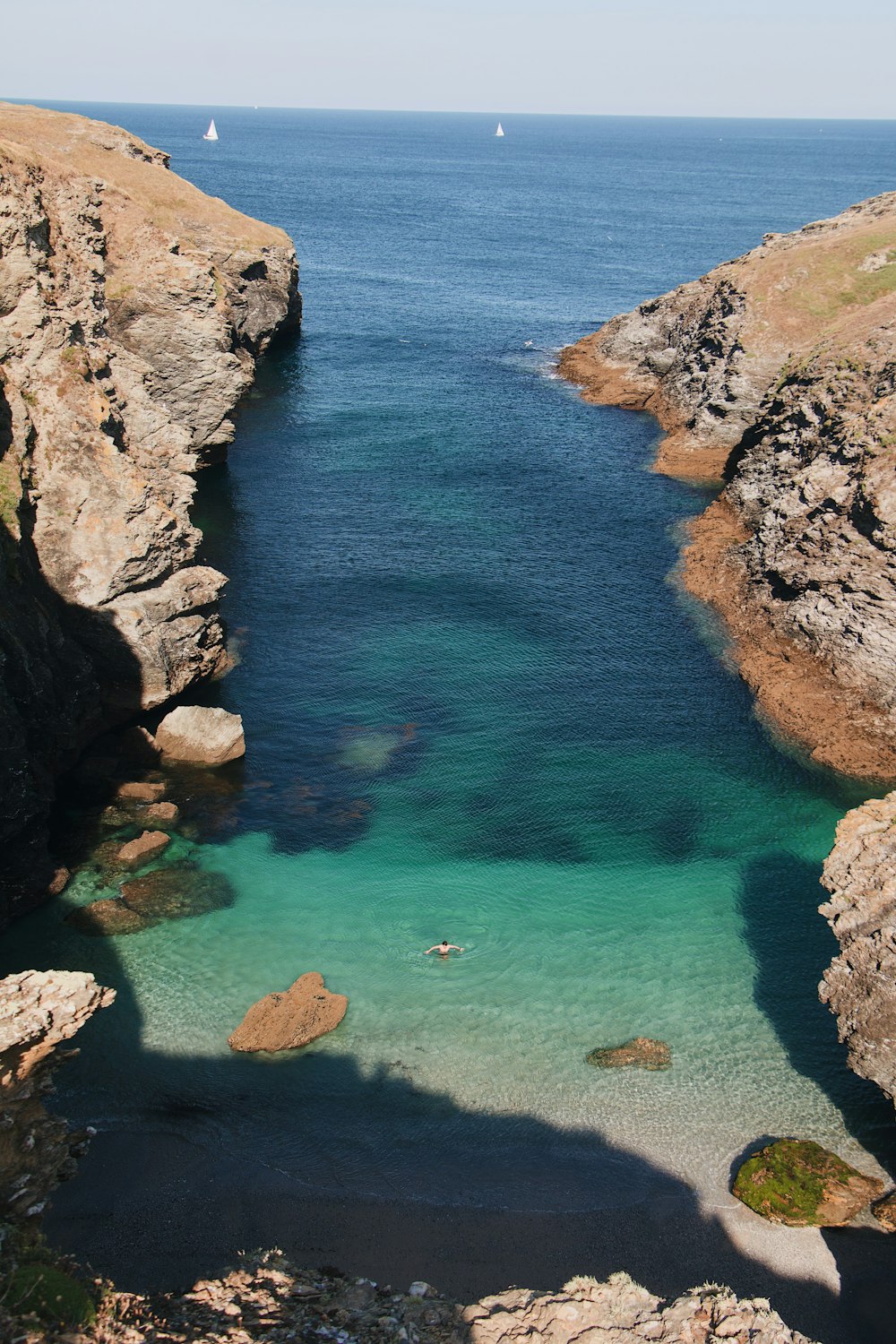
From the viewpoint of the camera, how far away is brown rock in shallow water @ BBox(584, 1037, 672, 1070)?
32.8m

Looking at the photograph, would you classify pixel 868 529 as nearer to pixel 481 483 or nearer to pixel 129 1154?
pixel 481 483

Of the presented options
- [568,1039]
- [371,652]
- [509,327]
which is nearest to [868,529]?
[371,652]

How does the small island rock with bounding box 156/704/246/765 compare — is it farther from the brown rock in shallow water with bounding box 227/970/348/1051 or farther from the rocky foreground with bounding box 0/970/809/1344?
the rocky foreground with bounding box 0/970/809/1344

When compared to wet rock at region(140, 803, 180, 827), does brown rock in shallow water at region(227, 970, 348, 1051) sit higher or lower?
lower

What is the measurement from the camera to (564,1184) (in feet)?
94.7

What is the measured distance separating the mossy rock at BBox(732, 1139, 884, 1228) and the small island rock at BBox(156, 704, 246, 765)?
94.0 feet

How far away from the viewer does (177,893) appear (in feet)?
129

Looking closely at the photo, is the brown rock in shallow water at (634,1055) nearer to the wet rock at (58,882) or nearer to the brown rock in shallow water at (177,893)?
the brown rock in shallow water at (177,893)

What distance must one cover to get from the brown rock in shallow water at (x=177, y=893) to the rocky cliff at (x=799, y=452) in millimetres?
30024

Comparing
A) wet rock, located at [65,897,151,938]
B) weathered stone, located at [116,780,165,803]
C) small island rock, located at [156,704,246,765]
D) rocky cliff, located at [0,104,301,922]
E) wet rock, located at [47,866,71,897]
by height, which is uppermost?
rocky cliff, located at [0,104,301,922]

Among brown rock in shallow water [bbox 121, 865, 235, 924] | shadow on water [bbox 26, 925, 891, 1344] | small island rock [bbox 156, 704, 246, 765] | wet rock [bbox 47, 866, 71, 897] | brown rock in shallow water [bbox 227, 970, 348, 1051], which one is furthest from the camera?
small island rock [bbox 156, 704, 246, 765]

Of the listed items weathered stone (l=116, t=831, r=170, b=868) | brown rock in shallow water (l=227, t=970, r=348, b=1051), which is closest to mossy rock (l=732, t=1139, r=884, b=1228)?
brown rock in shallow water (l=227, t=970, r=348, b=1051)

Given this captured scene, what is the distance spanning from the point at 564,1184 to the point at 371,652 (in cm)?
3267

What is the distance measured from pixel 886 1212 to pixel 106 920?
28607 mm
